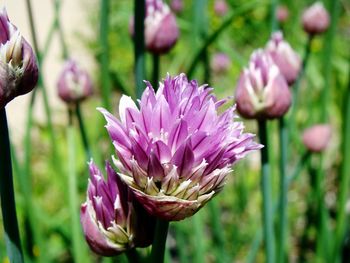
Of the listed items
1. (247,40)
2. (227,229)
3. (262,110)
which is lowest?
(227,229)

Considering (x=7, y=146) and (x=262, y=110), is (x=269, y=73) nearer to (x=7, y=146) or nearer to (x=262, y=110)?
(x=262, y=110)

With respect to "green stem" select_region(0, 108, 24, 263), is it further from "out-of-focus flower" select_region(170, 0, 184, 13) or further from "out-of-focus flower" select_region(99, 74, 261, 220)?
"out-of-focus flower" select_region(170, 0, 184, 13)

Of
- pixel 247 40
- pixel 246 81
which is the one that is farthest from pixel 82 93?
pixel 247 40

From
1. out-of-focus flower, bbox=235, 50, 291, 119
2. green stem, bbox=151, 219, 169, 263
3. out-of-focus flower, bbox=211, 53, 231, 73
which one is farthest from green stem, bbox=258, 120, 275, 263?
out-of-focus flower, bbox=211, 53, 231, 73

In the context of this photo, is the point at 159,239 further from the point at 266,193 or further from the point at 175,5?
the point at 175,5

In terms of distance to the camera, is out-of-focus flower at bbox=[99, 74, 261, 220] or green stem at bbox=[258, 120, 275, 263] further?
green stem at bbox=[258, 120, 275, 263]

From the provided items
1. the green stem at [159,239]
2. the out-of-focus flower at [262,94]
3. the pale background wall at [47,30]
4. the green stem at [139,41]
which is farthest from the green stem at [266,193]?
the pale background wall at [47,30]
